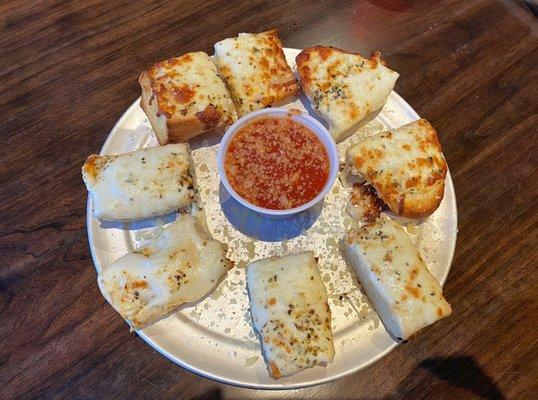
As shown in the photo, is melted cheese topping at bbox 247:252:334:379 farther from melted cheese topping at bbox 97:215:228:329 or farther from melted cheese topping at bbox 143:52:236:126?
melted cheese topping at bbox 143:52:236:126

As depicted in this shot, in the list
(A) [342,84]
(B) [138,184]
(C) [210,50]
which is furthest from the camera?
(C) [210,50]

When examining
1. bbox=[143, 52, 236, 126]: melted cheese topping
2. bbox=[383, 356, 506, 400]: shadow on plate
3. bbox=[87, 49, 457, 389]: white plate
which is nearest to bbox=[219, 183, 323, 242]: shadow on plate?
bbox=[87, 49, 457, 389]: white plate

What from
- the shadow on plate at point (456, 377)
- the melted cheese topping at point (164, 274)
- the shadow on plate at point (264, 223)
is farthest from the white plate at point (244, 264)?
the shadow on plate at point (456, 377)

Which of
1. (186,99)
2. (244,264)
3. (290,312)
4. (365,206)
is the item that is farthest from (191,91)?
(290,312)

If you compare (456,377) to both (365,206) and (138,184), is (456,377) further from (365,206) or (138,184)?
(138,184)

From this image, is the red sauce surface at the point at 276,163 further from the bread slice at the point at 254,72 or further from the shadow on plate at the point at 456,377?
the shadow on plate at the point at 456,377

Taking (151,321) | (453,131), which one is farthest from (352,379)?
(453,131)
